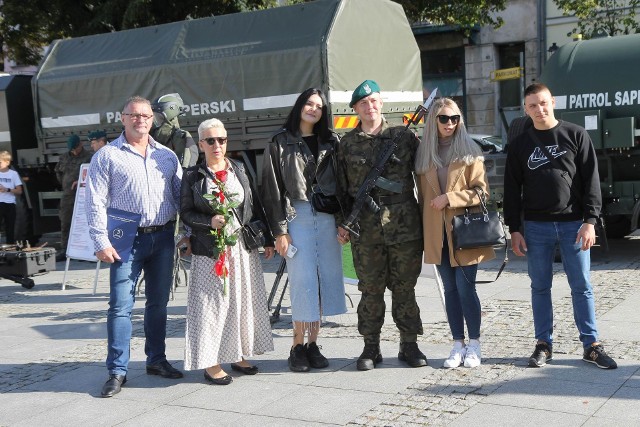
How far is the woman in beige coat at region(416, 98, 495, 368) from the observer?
19.1ft

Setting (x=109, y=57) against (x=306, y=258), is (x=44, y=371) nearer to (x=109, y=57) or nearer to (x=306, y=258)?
(x=306, y=258)

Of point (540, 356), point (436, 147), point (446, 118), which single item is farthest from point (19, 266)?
point (540, 356)

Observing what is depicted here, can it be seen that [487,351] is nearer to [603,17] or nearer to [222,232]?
[222,232]

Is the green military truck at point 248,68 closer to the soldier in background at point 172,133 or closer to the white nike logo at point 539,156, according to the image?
the soldier in background at point 172,133

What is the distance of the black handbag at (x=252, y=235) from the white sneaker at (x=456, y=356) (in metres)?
1.49

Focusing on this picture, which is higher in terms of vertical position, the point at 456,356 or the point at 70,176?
the point at 70,176

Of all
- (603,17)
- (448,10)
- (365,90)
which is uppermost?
(448,10)

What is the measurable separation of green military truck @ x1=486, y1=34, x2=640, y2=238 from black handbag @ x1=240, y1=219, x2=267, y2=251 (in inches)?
233

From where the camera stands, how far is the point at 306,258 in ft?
20.2

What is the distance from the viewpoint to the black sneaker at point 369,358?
6.05 m

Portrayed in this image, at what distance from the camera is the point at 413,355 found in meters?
6.06

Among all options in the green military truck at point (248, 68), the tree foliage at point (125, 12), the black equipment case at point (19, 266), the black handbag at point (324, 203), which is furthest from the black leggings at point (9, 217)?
the black handbag at point (324, 203)

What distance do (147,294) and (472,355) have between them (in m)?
2.29

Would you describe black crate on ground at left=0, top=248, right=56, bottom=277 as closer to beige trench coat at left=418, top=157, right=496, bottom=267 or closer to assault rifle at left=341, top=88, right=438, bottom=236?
assault rifle at left=341, top=88, right=438, bottom=236
